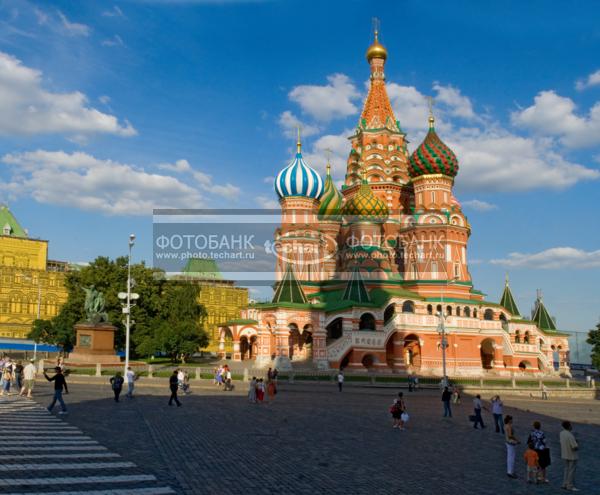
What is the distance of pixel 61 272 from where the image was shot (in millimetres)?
83812

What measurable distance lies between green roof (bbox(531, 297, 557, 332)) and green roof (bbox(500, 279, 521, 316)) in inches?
127

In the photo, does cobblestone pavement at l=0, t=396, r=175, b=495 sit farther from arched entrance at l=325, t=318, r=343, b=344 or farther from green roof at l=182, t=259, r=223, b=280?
green roof at l=182, t=259, r=223, b=280

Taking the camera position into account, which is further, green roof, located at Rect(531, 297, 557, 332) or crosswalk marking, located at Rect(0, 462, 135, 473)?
green roof, located at Rect(531, 297, 557, 332)

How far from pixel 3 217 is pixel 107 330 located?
179 feet

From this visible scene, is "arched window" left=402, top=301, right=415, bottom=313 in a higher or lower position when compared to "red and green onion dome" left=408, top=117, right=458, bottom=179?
lower

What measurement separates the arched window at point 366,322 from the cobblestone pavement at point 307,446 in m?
24.8

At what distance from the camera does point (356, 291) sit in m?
54.1

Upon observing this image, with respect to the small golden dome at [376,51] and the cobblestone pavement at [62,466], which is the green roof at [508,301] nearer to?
the small golden dome at [376,51]

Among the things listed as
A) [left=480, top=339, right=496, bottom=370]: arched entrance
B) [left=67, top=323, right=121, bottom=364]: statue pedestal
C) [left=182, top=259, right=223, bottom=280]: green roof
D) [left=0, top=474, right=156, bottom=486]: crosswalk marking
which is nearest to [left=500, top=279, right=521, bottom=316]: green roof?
[left=480, top=339, right=496, bottom=370]: arched entrance

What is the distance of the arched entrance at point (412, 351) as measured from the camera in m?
54.6

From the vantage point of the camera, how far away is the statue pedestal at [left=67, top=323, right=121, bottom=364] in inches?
1665

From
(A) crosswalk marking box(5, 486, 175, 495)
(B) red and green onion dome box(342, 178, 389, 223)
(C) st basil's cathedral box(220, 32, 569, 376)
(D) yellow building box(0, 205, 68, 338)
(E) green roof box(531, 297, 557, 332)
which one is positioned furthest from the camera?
(D) yellow building box(0, 205, 68, 338)

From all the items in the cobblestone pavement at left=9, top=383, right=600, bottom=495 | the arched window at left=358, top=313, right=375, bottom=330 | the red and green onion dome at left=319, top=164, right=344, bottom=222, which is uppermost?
the red and green onion dome at left=319, top=164, right=344, bottom=222

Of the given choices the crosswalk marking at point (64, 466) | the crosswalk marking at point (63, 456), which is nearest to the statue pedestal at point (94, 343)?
the crosswalk marking at point (63, 456)
